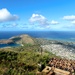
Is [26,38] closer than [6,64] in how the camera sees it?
No

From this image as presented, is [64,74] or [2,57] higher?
[2,57]

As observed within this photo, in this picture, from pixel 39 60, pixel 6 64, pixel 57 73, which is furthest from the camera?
pixel 39 60

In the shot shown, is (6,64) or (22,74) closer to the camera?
(22,74)

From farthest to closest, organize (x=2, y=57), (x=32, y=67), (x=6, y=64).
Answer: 1. (x=2, y=57)
2. (x=32, y=67)
3. (x=6, y=64)

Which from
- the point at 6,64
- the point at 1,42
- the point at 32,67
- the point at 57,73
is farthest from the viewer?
the point at 1,42

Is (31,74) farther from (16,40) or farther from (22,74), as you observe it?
(16,40)

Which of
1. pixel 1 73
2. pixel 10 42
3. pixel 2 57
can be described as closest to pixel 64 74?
pixel 1 73

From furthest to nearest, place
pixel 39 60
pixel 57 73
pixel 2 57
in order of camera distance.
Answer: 1. pixel 39 60
2. pixel 2 57
3. pixel 57 73

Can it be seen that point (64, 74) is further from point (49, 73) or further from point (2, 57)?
point (2, 57)

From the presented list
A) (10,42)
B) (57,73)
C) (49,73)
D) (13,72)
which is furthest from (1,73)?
(10,42)
